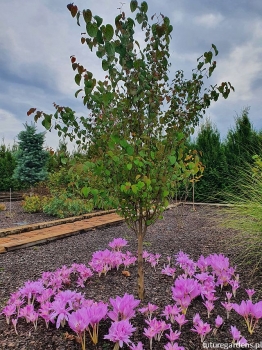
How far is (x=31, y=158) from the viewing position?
9.17 metres

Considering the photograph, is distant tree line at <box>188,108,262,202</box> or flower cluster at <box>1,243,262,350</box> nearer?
flower cluster at <box>1,243,262,350</box>

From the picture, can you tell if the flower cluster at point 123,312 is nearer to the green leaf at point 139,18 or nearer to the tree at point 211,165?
the green leaf at point 139,18

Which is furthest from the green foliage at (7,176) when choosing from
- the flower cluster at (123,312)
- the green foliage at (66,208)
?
the flower cluster at (123,312)

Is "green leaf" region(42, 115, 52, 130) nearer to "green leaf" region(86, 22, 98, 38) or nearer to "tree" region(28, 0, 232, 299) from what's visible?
"tree" region(28, 0, 232, 299)

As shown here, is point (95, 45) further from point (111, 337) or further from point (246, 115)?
point (246, 115)

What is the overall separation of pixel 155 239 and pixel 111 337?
2.52 metres

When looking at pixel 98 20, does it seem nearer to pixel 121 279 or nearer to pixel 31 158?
pixel 121 279

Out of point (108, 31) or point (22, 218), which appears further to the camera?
point (22, 218)

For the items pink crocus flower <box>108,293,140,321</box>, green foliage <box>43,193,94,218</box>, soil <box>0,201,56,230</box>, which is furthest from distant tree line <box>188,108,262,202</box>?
pink crocus flower <box>108,293,140,321</box>

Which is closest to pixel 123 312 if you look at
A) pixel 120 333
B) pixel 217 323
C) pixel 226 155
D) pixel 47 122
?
pixel 120 333

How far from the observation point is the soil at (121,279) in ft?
4.68

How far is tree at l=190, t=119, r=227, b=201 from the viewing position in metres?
8.57

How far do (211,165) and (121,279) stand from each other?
23.0 ft

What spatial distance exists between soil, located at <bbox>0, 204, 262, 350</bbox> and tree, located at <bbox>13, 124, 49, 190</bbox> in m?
5.22
